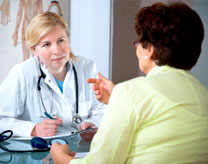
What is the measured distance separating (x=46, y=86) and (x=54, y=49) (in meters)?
0.26

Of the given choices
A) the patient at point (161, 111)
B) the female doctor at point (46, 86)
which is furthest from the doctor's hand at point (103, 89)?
the patient at point (161, 111)

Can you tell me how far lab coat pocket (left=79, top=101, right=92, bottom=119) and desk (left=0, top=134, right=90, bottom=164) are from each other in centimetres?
53

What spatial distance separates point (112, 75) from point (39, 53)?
1650 millimetres

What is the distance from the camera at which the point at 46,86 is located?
70.9 inches

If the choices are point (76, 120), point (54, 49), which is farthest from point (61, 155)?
point (54, 49)

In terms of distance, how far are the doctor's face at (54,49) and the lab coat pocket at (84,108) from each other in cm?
32

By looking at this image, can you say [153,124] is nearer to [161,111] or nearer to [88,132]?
[161,111]

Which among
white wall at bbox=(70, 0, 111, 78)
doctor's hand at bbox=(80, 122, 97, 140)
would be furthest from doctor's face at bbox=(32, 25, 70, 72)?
white wall at bbox=(70, 0, 111, 78)

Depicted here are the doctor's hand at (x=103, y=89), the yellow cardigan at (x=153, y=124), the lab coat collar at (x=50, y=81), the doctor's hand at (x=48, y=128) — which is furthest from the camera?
the lab coat collar at (x=50, y=81)

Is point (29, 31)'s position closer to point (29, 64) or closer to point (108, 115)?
point (29, 64)

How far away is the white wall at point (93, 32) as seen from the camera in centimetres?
323

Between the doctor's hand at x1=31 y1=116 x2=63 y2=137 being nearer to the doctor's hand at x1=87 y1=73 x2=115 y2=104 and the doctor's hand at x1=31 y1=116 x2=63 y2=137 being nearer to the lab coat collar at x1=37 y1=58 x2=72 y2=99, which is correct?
the doctor's hand at x1=87 y1=73 x2=115 y2=104

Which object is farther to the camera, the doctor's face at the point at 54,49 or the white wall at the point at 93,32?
the white wall at the point at 93,32

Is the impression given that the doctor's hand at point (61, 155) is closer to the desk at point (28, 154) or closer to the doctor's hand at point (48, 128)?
the desk at point (28, 154)
